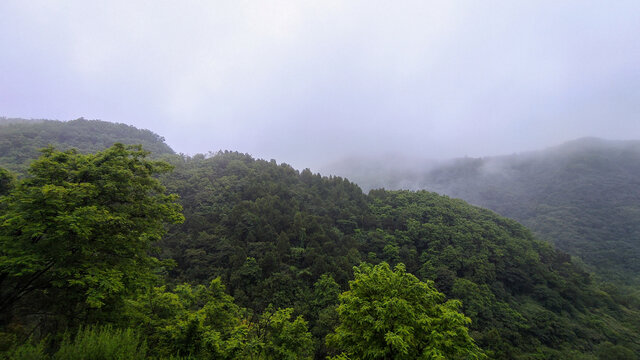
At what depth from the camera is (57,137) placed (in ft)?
276

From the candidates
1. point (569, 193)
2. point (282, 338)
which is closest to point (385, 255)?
point (282, 338)

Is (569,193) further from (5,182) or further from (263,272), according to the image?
(5,182)

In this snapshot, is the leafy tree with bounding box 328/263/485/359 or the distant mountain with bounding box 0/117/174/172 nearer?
the leafy tree with bounding box 328/263/485/359

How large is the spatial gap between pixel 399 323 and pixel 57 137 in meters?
119

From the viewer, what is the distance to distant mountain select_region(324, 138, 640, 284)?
7750 centimetres

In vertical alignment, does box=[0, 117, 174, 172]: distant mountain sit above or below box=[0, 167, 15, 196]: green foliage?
above

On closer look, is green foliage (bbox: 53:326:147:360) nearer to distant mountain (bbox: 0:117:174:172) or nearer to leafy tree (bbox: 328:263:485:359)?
leafy tree (bbox: 328:263:485:359)

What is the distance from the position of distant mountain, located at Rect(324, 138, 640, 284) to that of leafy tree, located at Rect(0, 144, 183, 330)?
101 m

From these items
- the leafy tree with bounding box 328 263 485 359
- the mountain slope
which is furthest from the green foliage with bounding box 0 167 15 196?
the mountain slope

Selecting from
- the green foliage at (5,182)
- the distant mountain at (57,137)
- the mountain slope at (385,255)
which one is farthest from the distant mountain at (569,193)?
the distant mountain at (57,137)

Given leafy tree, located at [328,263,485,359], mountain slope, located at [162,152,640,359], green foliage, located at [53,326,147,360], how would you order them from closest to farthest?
1. green foliage, located at [53,326,147,360]
2. leafy tree, located at [328,263,485,359]
3. mountain slope, located at [162,152,640,359]

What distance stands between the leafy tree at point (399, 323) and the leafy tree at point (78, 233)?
10150 mm

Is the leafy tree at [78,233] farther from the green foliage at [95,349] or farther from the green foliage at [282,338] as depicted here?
the green foliage at [282,338]

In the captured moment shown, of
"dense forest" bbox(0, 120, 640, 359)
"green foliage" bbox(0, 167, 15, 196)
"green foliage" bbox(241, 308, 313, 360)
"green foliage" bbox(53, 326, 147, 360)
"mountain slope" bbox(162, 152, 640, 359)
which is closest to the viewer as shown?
"green foliage" bbox(53, 326, 147, 360)
